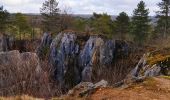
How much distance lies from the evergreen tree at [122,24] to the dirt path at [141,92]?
48.5 m

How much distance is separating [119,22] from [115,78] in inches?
1209

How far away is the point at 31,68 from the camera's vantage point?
20.8 m

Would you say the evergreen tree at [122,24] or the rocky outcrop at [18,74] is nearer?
the rocky outcrop at [18,74]

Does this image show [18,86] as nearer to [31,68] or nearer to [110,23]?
[31,68]

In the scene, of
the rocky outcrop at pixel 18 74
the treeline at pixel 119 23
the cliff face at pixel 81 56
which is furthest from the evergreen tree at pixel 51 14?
the rocky outcrop at pixel 18 74

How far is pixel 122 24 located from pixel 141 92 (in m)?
51.0

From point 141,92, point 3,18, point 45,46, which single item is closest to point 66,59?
point 45,46

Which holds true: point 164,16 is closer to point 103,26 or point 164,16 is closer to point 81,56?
point 103,26

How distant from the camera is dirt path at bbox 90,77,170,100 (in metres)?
11.2

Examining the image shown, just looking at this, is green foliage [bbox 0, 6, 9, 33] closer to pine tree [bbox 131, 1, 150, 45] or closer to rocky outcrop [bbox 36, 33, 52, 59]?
rocky outcrop [bbox 36, 33, 52, 59]

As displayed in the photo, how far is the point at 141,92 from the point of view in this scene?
11812 mm

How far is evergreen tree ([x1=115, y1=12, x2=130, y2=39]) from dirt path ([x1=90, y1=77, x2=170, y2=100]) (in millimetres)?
48529

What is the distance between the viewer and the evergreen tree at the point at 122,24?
2413 inches

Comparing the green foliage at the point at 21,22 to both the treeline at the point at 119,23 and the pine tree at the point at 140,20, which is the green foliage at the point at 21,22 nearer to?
the treeline at the point at 119,23
